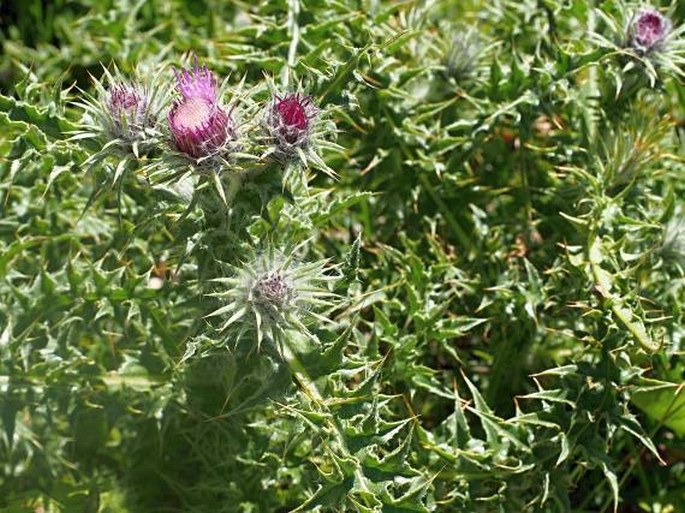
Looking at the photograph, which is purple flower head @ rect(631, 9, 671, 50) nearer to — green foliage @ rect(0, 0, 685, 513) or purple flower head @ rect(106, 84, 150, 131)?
green foliage @ rect(0, 0, 685, 513)

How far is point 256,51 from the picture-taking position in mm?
3820

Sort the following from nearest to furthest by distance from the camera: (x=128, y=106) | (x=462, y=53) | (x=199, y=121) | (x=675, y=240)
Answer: (x=199, y=121)
(x=128, y=106)
(x=675, y=240)
(x=462, y=53)

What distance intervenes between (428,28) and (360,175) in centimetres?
103

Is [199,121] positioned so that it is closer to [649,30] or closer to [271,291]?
[271,291]

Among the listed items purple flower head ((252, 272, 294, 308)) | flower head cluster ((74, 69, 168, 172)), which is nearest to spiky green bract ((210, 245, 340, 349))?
purple flower head ((252, 272, 294, 308))

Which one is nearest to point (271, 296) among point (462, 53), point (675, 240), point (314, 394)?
point (314, 394)

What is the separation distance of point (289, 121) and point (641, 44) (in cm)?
148

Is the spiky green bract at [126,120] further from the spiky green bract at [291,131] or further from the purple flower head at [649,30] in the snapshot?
the purple flower head at [649,30]

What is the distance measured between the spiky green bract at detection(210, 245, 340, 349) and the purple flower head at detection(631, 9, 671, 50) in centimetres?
152

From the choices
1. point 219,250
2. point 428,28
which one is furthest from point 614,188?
point 219,250

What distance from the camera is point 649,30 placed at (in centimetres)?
338

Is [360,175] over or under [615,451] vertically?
over

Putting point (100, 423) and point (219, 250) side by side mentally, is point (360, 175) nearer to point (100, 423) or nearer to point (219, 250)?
point (219, 250)

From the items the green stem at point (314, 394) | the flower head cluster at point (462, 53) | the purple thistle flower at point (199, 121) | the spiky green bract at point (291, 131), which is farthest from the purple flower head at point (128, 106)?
the flower head cluster at point (462, 53)
